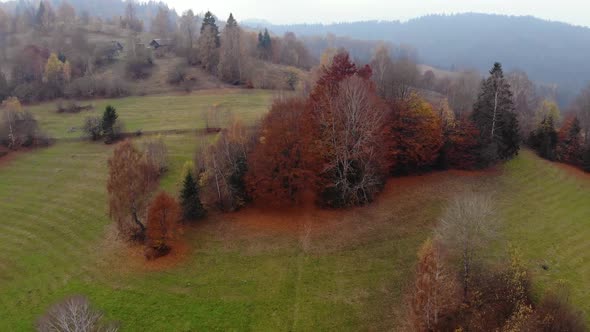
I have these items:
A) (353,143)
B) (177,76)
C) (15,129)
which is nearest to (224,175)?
(353,143)

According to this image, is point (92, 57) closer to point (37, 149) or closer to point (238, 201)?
point (37, 149)

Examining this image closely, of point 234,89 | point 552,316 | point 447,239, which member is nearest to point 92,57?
point 234,89

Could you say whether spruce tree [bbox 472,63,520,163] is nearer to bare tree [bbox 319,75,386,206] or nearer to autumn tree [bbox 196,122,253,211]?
bare tree [bbox 319,75,386,206]

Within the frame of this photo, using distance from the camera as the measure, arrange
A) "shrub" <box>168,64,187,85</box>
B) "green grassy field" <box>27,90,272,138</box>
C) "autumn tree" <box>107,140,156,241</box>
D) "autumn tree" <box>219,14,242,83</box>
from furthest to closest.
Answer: "autumn tree" <box>219,14,242,83</box>, "shrub" <box>168,64,187,85</box>, "green grassy field" <box>27,90,272,138</box>, "autumn tree" <box>107,140,156,241</box>

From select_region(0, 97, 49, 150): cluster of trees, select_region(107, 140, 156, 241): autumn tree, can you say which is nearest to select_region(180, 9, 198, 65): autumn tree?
select_region(0, 97, 49, 150): cluster of trees

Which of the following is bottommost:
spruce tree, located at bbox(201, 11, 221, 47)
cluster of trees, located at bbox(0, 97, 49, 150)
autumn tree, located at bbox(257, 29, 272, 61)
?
cluster of trees, located at bbox(0, 97, 49, 150)

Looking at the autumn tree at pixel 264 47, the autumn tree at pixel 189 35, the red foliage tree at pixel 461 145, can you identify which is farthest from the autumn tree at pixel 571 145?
the autumn tree at pixel 189 35
